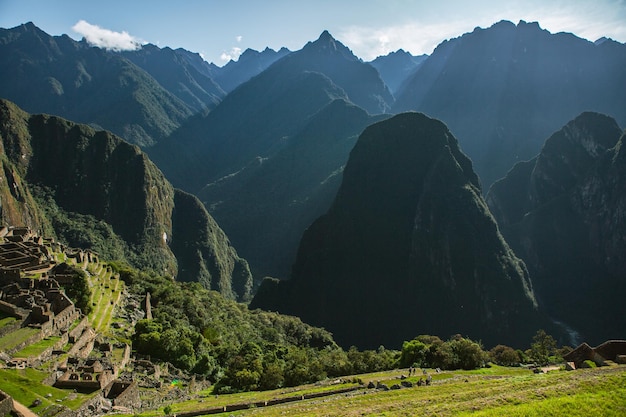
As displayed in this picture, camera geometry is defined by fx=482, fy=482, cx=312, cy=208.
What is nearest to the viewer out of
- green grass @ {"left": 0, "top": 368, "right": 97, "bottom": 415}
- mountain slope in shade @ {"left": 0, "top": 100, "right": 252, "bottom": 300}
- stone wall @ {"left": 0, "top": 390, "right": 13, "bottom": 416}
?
stone wall @ {"left": 0, "top": 390, "right": 13, "bottom": 416}

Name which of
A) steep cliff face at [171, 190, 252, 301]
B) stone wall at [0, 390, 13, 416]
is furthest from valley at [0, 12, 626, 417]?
steep cliff face at [171, 190, 252, 301]

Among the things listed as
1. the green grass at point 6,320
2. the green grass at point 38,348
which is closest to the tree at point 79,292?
the green grass at point 6,320

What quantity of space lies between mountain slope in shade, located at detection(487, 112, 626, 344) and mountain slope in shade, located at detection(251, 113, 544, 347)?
16575mm

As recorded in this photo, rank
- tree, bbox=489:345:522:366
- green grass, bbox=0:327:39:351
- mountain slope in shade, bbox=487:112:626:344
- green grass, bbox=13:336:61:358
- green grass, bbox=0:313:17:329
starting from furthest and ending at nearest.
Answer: mountain slope in shade, bbox=487:112:626:344 → tree, bbox=489:345:522:366 → green grass, bbox=0:313:17:329 → green grass, bbox=0:327:39:351 → green grass, bbox=13:336:61:358

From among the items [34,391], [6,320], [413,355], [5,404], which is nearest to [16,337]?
[6,320]

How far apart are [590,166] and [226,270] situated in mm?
114033

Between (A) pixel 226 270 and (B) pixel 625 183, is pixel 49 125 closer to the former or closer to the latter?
(A) pixel 226 270

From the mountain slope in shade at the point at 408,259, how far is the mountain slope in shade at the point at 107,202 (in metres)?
→ 34.5

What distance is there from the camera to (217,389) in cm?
3722

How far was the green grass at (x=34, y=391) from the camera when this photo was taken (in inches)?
854

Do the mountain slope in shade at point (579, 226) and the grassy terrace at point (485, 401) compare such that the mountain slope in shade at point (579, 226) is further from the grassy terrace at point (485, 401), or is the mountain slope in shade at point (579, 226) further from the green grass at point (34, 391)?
the green grass at point (34, 391)

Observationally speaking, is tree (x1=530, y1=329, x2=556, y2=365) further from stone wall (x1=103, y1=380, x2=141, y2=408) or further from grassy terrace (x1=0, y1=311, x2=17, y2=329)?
grassy terrace (x1=0, y1=311, x2=17, y2=329)

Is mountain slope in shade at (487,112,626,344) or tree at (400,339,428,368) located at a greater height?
mountain slope in shade at (487,112,626,344)

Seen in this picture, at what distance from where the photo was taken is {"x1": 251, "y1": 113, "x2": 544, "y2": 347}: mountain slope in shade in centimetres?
10581
